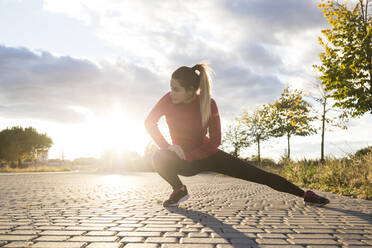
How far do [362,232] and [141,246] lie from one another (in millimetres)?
2349

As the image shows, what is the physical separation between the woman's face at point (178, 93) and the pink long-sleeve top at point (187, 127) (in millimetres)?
121

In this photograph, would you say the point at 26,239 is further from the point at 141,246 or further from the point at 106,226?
the point at 141,246

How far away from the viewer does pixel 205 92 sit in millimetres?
4188

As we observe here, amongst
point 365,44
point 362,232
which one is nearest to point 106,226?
point 362,232

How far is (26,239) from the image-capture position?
10.0ft

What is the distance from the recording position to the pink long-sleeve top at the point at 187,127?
4.32 m

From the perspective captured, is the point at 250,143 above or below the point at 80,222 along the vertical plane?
above

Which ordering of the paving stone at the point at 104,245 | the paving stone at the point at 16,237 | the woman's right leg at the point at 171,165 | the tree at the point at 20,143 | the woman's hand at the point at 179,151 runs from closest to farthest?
the paving stone at the point at 104,245
the paving stone at the point at 16,237
the woman's hand at the point at 179,151
the woman's right leg at the point at 171,165
the tree at the point at 20,143

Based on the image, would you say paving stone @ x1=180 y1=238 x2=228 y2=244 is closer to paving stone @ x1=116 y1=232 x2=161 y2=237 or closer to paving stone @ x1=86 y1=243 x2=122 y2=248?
paving stone @ x1=116 y1=232 x2=161 y2=237

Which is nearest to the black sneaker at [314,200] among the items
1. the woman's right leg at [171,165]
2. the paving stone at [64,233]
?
the woman's right leg at [171,165]

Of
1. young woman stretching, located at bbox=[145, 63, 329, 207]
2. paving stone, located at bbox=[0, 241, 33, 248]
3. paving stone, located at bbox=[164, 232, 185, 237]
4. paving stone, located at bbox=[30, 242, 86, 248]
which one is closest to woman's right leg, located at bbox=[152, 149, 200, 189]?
young woman stretching, located at bbox=[145, 63, 329, 207]

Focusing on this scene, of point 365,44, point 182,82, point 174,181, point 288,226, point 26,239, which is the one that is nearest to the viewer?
point 26,239

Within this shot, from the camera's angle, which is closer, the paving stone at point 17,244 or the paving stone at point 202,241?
the paving stone at point 17,244

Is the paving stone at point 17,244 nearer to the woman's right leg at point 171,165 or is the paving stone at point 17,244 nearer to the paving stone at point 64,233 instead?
the paving stone at point 64,233
